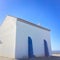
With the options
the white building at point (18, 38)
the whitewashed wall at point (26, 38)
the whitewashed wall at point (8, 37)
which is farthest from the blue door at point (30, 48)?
the whitewashed wall at point (8, 37)

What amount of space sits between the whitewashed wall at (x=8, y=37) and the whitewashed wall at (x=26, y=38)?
53cm

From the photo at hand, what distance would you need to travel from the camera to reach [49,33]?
68.0 ft

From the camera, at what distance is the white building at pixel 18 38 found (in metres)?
14.2

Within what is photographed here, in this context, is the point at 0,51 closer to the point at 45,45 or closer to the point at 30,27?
Answer: the point at 30,27

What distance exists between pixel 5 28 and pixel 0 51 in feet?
10.5

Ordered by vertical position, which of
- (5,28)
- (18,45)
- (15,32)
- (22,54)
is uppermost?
(5,28)

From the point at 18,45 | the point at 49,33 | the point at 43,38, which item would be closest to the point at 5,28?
the point at 18,45

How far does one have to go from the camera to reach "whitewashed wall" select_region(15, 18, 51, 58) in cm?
1442

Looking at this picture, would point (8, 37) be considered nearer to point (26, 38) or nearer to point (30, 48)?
point (26, 38)

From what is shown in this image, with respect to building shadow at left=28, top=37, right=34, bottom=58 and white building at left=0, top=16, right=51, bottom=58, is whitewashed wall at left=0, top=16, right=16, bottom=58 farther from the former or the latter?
building shadow at left=28, top=37, right=34, bottom=58

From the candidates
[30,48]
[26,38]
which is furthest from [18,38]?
[30,48]

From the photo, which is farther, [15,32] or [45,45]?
[45,45]

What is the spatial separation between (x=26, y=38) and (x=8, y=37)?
7.73 ft

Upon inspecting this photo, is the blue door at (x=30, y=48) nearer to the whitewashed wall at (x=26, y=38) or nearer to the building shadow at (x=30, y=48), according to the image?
the building shadow at (x=30, y=48)
